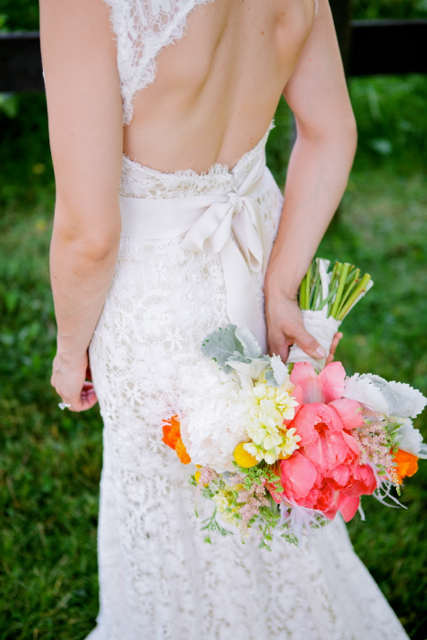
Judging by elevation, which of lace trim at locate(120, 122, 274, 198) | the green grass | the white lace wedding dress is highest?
lace trim at locate(120, 122, 274, 198)

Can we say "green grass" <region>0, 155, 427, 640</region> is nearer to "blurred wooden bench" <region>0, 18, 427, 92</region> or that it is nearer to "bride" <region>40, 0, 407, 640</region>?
"bride" <region>40, 0, 407, 640</region>

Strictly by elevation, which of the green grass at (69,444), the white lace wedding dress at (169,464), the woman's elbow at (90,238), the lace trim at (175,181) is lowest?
the green grass at (69,444)

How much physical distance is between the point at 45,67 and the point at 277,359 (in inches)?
29.5

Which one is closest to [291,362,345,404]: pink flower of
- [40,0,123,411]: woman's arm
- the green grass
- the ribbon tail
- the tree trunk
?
the ribbon tail

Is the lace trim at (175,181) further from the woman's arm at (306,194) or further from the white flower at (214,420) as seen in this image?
the white flower at (214,420)

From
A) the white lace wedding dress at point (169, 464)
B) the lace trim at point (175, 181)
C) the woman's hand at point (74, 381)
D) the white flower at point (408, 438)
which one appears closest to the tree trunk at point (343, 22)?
the white lace wedding dress at point (169, 464)

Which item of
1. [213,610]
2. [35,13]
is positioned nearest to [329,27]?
[213,610]

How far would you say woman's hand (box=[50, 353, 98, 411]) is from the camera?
1547 millimetres

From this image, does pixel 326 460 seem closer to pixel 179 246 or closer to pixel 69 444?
pixel 179 246

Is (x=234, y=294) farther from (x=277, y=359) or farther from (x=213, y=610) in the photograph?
(x=213, y=610)

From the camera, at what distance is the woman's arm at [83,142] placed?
3.28ft

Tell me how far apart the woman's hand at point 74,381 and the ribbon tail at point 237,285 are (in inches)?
16.9

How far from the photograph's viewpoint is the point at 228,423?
3.91 feet

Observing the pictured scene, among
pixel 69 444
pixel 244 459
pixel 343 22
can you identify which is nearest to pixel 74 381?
pixel 244 459
